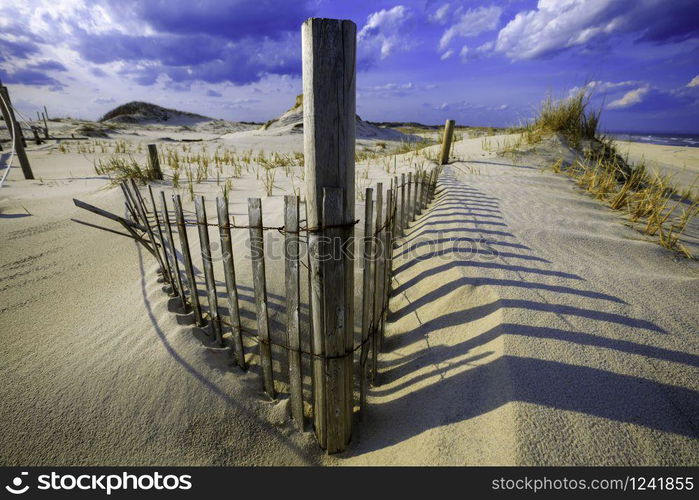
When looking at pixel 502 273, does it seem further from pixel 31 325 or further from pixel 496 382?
pixel 31 325

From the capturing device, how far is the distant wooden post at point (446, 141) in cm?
775

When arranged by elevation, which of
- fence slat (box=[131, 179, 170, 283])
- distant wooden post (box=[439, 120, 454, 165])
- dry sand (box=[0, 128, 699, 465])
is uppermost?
distant wooden post (box=[439, 120, 454, 165])

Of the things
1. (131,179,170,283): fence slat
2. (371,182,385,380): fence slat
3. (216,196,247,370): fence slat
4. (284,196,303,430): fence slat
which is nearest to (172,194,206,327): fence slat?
(216,196,247,370): fence slat

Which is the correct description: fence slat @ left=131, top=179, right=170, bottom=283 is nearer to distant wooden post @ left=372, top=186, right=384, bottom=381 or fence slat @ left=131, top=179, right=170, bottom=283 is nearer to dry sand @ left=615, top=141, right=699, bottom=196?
distant wooden post @ left=372, top=186, right=384, bottom=381

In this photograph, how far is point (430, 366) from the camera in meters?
2.21

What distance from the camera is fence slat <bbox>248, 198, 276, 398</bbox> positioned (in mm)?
1681

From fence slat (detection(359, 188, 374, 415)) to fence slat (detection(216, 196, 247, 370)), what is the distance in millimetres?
835

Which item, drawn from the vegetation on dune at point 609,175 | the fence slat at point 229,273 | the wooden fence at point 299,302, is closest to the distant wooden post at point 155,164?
the wooden fence at point 299,302

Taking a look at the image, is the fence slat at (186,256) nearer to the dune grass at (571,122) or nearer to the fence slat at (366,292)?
the fence slat at (366,292)

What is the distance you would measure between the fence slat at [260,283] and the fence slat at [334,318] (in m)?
0.41

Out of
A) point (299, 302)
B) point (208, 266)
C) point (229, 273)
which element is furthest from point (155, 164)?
point (299, 302)

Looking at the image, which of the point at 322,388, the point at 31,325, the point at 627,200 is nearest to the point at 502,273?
the point at 322,388
